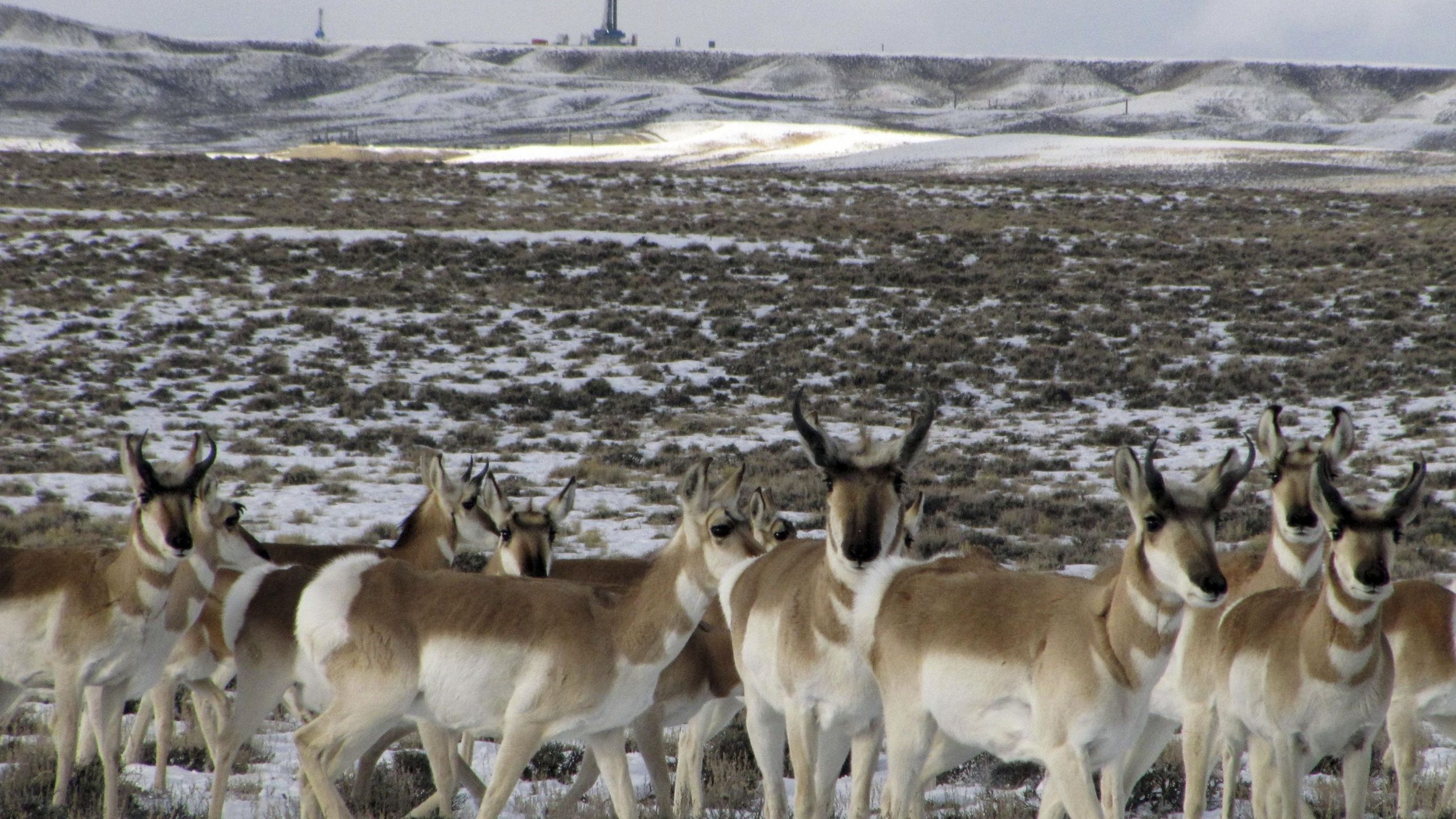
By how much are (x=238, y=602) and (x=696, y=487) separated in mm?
2260

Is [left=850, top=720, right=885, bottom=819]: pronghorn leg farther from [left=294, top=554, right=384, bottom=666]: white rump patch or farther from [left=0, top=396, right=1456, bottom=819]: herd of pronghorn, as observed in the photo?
[left=294, top=554, right=384, bottom=666]: white rump patch

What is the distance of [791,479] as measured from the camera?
54.2ft

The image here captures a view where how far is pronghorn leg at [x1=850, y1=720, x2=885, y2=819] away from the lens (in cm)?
535

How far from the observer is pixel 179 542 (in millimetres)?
5797

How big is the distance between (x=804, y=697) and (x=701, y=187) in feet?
147

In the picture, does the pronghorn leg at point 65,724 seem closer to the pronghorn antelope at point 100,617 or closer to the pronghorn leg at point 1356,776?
the pronghorn antelope at point 100,617

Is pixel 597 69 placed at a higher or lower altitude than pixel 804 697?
higher

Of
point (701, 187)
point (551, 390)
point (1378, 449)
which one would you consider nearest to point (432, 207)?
point (701, 187)

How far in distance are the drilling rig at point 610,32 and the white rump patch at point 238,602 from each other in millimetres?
176515

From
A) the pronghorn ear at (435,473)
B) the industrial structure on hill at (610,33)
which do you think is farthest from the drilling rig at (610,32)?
the pronghorn ear at (435,473)

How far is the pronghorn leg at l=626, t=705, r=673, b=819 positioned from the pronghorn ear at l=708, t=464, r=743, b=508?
40.8 inches

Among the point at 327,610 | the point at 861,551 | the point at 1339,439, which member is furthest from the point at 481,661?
the point at 1339,439

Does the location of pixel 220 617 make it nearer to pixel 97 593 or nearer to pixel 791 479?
pixel 97 593

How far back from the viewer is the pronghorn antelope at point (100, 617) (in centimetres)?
596
